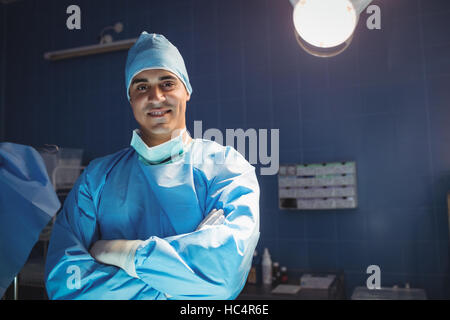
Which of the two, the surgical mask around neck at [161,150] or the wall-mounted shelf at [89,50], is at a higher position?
the wall-mounted shelf at [89,50]

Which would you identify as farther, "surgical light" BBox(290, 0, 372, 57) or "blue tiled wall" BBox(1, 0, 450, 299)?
"blue tiled wall" BBox(1, 0, 450, 299)

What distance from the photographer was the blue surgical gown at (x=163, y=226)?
947 mm

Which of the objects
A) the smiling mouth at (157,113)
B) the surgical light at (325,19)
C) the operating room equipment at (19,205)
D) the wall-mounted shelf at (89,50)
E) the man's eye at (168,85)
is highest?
the wall-mounted shelf at (89,50)

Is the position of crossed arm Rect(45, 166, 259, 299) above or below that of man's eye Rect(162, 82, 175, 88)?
below

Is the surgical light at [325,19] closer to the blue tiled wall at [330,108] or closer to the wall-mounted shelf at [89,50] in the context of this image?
the blue tiled wall at [330,108]

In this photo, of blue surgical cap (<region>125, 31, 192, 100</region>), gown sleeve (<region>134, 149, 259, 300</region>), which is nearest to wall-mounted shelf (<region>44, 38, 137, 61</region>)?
blue surgical cap (<region>125, 31, 192, 100</region>)

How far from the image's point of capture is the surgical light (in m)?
1.19

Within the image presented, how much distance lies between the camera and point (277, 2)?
117 inches

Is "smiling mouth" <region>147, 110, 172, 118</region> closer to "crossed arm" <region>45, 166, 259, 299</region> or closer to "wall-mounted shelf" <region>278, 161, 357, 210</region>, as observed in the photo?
"crossed arm" <region>45, 166, 259, 299</region>

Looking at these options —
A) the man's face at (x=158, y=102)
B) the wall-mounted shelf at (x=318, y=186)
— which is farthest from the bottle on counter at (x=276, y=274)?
the man's face at (x=158, y=102)

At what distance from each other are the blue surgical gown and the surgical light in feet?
1.42

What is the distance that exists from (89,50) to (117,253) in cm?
282
